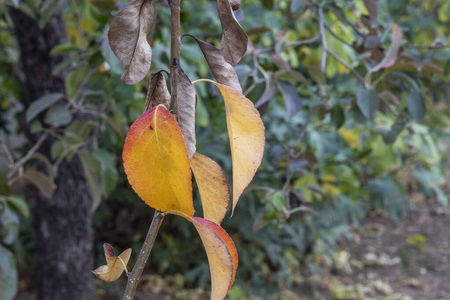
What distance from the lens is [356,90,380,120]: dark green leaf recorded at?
0.83m

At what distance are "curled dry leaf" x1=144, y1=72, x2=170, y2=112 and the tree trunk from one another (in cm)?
139

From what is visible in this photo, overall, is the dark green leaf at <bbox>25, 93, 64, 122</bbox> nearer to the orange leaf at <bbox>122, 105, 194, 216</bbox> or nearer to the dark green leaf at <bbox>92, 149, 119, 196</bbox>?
the dark green leaf at <bbox>92, 149, 119, 196</bbox>

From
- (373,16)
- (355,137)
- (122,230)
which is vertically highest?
(373,16)

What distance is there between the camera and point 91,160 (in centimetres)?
104

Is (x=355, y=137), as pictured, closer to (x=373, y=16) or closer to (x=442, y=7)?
(x=373, y=16)

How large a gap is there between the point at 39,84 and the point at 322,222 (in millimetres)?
2248

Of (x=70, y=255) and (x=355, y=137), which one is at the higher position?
(x=355, y=137)

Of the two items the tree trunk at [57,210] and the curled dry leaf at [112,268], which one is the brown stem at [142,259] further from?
the tree trunk at [57,210]

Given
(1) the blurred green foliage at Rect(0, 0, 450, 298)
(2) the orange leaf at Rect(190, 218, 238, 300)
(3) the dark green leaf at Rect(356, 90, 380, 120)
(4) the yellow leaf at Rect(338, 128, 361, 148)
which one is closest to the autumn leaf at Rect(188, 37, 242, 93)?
(2) the orange leaf at Rect(190, 218, 238, 300)

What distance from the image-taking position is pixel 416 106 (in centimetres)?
94

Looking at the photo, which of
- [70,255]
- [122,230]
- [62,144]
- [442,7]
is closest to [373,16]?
[62,144]

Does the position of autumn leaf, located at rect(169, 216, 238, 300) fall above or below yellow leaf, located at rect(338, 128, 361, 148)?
above

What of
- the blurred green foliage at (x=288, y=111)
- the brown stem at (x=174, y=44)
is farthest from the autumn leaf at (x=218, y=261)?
the blurred green foliage at (x=288, y=111)

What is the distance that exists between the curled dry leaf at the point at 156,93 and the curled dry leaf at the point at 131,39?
10 mm
